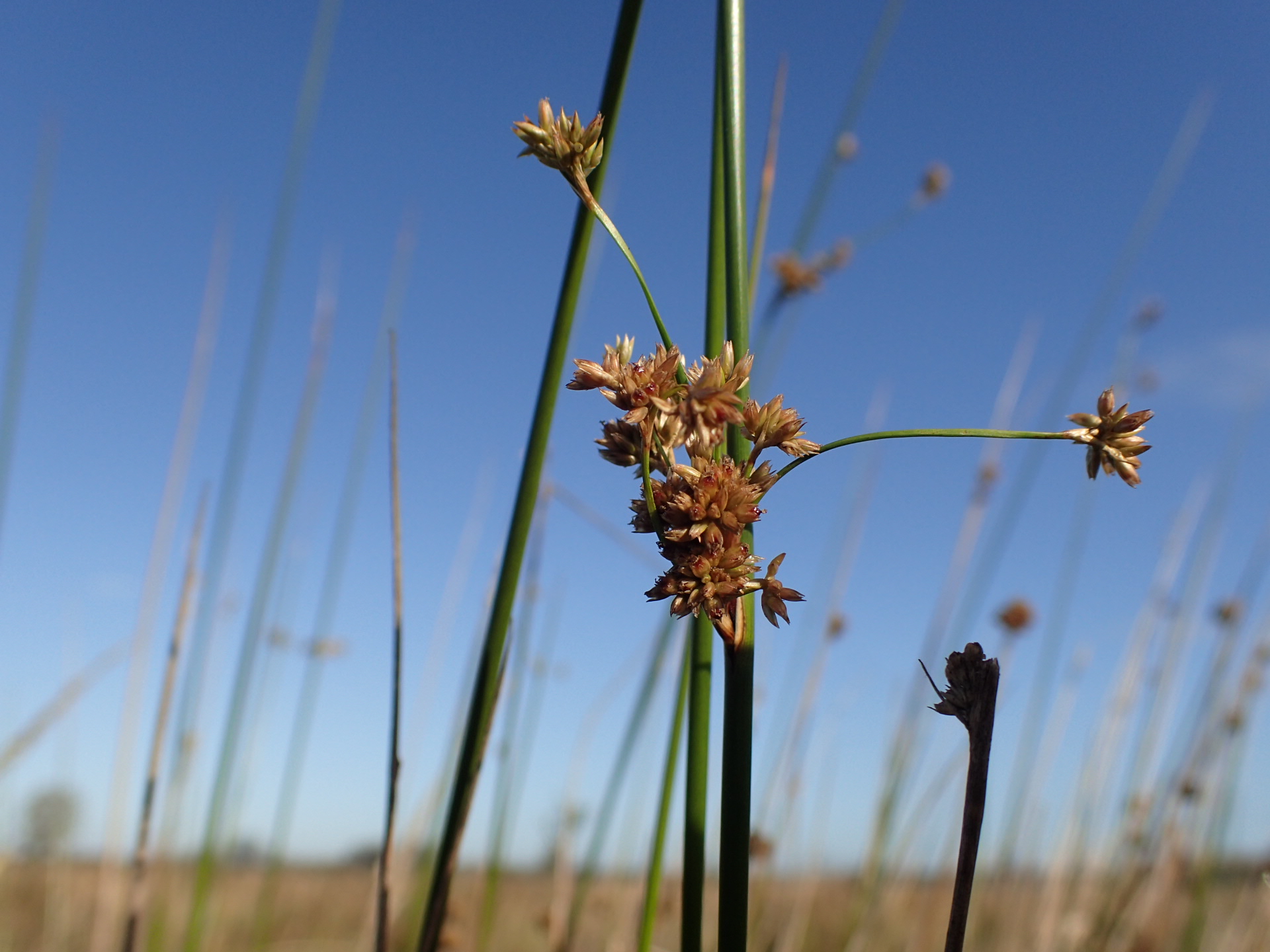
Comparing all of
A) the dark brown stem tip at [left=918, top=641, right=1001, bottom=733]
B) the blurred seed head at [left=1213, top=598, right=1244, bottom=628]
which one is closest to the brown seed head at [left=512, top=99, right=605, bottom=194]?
the dark brown stem tip at [left=918, top=641, right=1001, bottom=733]

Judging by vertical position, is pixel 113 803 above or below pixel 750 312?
below

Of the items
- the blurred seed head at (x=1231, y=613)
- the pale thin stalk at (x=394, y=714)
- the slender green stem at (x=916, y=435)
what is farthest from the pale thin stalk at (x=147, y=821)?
the blurred seed head at (x=1231, y=613)

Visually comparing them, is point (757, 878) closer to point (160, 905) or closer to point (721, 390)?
point (160, 905)

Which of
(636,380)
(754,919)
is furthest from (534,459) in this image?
(754,919)

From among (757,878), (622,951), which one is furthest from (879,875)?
(622,951)

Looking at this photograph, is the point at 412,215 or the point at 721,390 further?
the point at 412,215

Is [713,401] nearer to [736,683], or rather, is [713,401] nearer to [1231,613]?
[736,683]
